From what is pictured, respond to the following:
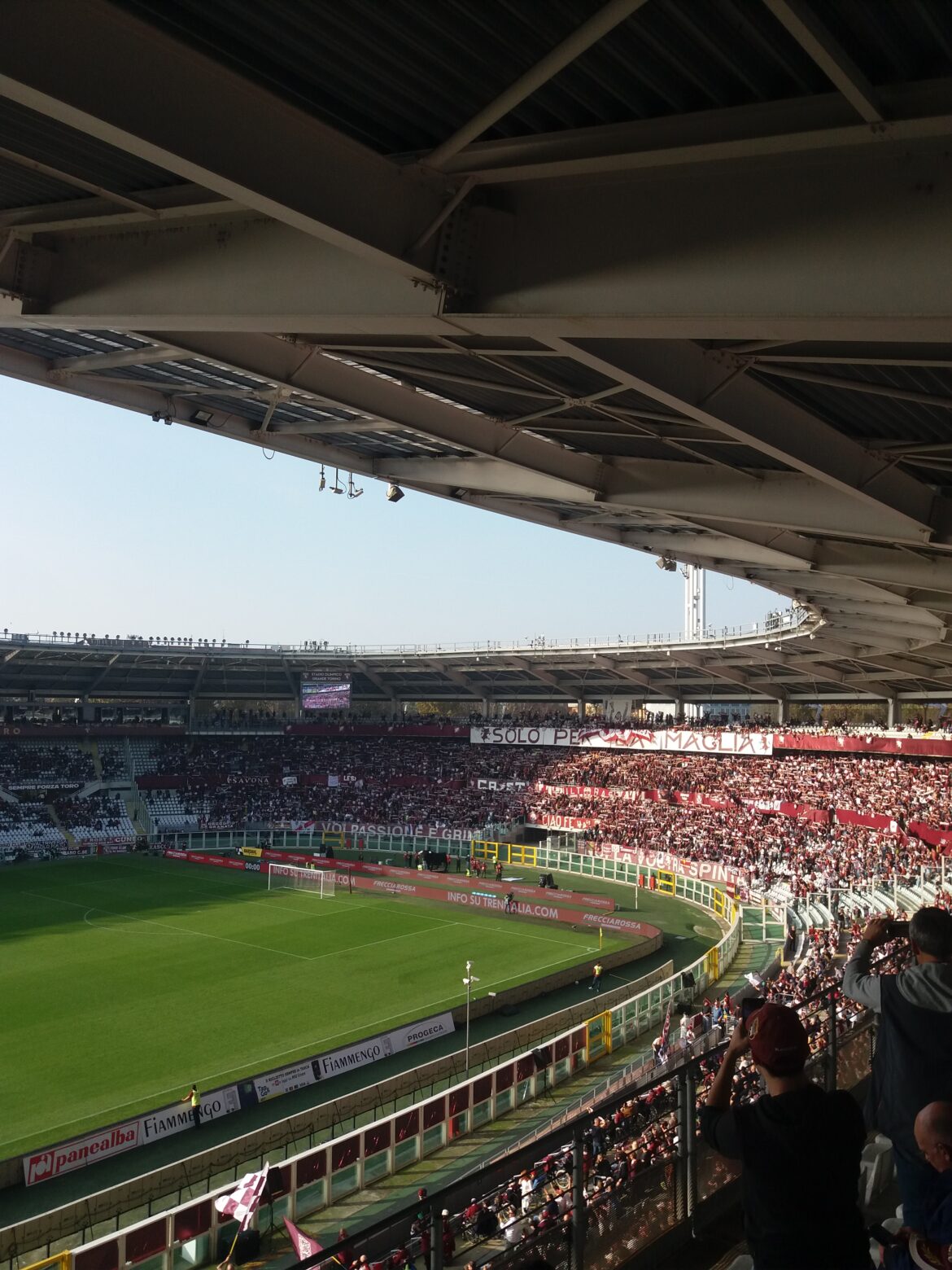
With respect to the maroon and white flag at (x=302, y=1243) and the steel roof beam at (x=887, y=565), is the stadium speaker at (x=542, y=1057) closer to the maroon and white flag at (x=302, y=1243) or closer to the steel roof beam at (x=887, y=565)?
the maroon and white flag at (x=302, y=1243)

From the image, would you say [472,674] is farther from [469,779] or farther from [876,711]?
[876,711]

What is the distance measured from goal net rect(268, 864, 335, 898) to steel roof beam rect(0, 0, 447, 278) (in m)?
41.9

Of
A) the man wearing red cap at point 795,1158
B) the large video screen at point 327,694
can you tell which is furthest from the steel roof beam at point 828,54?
the large video screen at point 327,694

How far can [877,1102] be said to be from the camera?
4.85 m

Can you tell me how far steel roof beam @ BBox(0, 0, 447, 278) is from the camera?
4.90 m

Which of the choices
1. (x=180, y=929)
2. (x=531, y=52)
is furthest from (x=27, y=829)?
(x=531, y=52)

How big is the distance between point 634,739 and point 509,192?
57839 mm

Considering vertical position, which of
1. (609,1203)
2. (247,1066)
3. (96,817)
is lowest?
(96,817)

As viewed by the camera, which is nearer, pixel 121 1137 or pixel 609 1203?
pixel 609 1203

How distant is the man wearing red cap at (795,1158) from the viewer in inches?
138

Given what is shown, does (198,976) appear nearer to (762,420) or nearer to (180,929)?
(180,929)

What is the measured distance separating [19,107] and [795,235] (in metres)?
4.77

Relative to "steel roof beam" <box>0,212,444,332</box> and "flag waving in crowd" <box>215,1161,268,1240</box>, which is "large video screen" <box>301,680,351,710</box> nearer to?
"flag waving in crowd" <box>215,1161,268,1240</box>

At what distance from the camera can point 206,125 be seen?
216 inches
